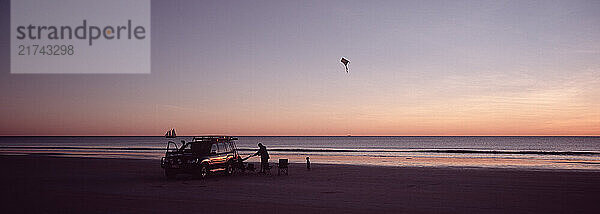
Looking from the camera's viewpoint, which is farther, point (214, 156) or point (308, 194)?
point (214, 156)

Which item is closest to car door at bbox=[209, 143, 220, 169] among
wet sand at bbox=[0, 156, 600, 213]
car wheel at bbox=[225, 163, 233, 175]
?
car wheel at bbox=[225, 163, 233, 175]

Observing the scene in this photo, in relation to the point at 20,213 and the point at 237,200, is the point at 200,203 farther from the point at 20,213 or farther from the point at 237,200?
the point at 20,213

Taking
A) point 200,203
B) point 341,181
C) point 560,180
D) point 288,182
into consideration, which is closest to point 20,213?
point 200,203

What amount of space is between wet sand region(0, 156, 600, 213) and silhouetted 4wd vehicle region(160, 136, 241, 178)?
22.5 inches

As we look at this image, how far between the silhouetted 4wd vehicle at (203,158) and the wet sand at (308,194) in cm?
57

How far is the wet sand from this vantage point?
12.6 metres

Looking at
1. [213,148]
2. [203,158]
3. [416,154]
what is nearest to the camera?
[203,158]

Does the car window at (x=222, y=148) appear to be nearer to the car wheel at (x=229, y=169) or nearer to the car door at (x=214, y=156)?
the car door at (x=214, y=156)

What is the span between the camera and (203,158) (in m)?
21.2

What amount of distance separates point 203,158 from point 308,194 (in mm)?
7180

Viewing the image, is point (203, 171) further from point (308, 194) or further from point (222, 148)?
point (308, 194)

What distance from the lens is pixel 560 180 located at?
20.3 meters

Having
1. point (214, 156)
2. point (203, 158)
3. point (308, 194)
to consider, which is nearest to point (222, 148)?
point (214, 156)

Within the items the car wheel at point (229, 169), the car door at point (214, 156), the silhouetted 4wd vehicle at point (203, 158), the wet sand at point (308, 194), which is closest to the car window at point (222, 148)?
the silhouetted 4wd vehicle at point (203, 158)
